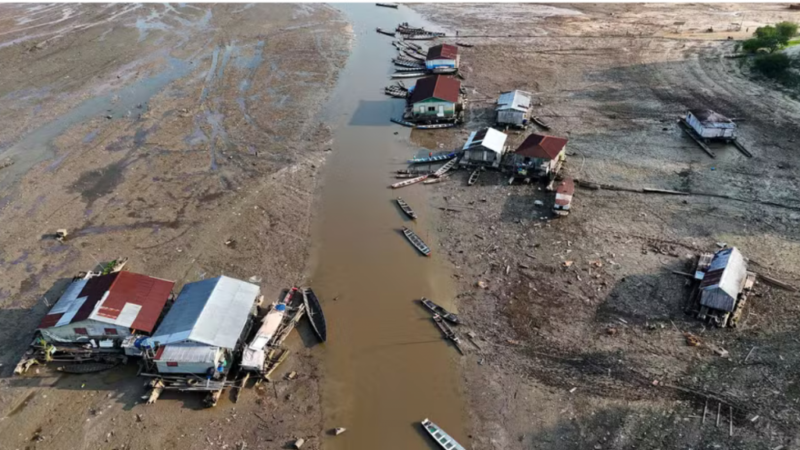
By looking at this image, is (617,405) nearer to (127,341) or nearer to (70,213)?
(127,341)

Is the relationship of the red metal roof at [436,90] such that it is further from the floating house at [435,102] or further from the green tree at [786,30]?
the green tree at [786,30]

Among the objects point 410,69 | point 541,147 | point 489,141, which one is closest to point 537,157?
point 541,147

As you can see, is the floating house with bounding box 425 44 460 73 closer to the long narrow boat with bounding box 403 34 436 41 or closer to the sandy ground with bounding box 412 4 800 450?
the sandy ground with bounding box 412 4 800 450

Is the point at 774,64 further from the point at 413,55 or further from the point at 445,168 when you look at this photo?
the point at 413,55

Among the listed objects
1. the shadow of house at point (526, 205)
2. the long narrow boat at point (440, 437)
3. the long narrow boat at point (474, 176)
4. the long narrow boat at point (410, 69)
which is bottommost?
the long narrow boat at point (440, 437)

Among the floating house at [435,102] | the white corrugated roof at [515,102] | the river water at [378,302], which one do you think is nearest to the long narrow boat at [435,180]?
the river water at [378,302]

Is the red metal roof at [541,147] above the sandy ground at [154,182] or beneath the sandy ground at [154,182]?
above

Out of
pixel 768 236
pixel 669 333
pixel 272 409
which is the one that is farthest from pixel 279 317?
pixel 768 236
